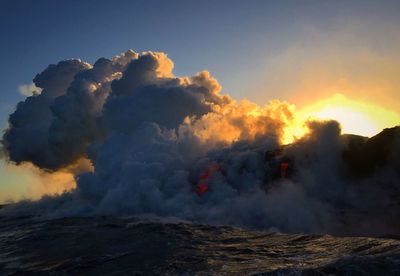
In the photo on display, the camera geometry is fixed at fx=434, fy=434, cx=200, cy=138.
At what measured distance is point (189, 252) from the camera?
82.0 feet

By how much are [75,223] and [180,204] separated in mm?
11117

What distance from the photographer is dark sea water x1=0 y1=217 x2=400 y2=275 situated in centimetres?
1831

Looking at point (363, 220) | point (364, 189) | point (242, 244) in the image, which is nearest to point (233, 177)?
point (364, 189)

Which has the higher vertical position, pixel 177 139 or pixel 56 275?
pixel 177 139

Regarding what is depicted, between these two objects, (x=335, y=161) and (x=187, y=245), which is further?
(x=335, y=161)

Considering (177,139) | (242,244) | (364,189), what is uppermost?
(177,139)

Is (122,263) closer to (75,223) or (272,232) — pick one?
(272,232)

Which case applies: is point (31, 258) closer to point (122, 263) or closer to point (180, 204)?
point (122, 263)

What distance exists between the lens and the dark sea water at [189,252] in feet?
60.1

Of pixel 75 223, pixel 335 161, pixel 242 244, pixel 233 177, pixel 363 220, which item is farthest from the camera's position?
pixel 233 177

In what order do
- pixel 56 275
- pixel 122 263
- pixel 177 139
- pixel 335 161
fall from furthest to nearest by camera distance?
pixel 177 139, pixel 335 161, pixel 122 263, pixel 56 275

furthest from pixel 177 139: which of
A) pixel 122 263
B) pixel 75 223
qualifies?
pixel 122 263

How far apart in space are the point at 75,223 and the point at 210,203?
1419 centimetres

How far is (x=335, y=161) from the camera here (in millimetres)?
41562
